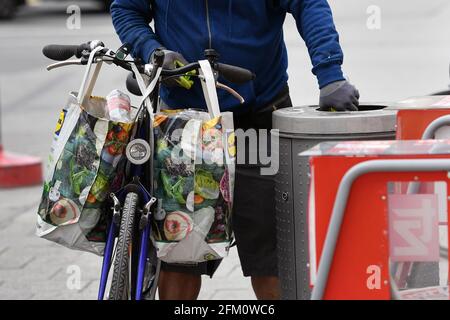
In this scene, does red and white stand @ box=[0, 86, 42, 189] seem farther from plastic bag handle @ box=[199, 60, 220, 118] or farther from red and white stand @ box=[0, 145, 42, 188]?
plastic bag handle @ box=[199, 60, 220, 118]

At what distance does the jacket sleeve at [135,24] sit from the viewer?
12.8 feet

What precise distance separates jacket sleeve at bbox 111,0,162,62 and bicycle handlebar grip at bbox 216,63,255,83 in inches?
17.1

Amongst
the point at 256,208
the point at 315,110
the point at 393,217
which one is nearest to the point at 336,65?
the point at 315,110

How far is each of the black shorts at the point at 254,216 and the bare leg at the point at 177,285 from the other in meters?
0.04

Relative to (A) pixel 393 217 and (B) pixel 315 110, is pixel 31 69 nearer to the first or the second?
(B) pixel 315 110

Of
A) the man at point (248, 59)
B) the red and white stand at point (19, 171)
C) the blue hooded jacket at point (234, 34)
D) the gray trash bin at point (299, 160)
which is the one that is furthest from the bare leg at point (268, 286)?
the red and white stand at point (19, 171)

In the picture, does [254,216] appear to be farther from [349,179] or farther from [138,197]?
[349,179]

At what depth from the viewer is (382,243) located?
2.84 metres

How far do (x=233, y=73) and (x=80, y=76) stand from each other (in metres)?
10.2

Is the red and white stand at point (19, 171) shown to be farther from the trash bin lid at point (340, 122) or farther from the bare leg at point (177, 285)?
the trash bin lid at point (340, 122)

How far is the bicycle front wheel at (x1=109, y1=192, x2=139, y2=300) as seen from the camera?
3.22m

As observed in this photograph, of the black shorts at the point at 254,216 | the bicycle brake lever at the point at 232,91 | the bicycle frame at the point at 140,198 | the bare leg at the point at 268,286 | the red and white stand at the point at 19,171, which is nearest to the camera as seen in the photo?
the bicycle frame at the point at 140,198

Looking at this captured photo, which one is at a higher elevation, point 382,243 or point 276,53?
point 276,53
